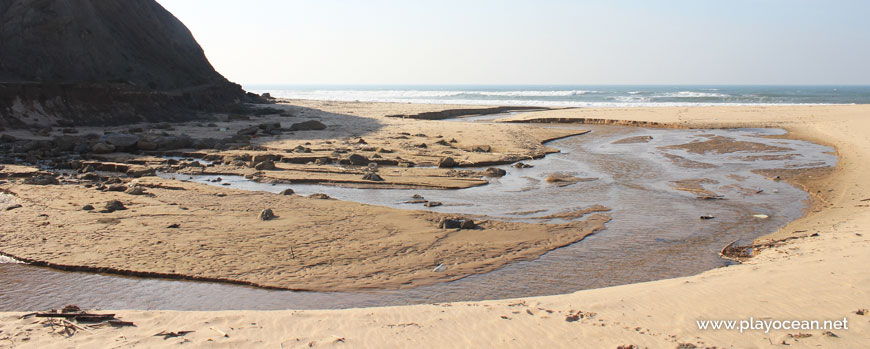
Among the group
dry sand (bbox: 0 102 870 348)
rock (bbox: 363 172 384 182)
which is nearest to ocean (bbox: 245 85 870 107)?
rock (bbox: 363 172 384 182)

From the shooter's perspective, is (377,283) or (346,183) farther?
(346,183)

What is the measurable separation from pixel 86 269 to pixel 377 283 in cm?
364

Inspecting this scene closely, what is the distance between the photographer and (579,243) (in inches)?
327

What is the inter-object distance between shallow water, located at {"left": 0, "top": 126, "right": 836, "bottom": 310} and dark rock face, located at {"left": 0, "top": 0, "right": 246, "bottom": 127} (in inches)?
499

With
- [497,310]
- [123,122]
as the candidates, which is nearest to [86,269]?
[497,310]

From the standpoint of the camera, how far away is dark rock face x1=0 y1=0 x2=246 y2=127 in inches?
855

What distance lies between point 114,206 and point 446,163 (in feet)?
27.1

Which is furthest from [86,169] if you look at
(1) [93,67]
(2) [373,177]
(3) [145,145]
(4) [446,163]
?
(1) [93,67]

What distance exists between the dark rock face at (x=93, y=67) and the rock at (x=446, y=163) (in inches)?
609

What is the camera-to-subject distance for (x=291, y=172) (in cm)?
1389

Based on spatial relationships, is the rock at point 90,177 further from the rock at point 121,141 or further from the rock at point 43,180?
the rock at point 121,141

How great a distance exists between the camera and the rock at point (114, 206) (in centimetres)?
912

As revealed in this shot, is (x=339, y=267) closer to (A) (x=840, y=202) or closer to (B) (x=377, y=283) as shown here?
(B) (x=377, y=283)

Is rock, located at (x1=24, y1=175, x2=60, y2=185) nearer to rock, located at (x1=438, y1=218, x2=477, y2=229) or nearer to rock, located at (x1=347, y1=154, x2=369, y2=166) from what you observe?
rock, located at (x1=347, y1=154, x2=369, y2=166)
